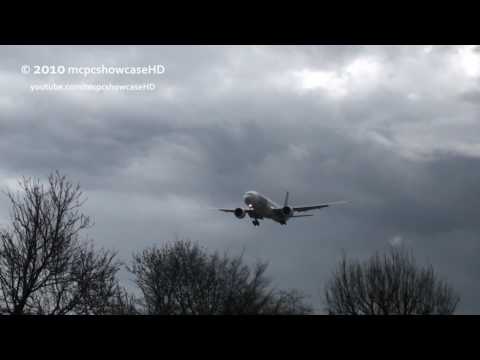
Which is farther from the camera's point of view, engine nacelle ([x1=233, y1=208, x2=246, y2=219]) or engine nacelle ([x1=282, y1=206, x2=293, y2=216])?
engine nacelle ([x1=282, y1=206, x2=293, y2=216])

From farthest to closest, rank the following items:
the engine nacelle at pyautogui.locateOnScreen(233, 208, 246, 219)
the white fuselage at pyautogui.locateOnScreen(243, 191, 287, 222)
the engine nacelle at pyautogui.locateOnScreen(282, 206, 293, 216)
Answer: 1. the white fuselage at pyautogui.locateOnScreen(243, 191, 287, 222)
2. the engine nacelle at pyautogui.locateOnScreen(282, 206, 293, 216)
3. the engine nacelle at pyautogui.locateOnScreen(233, 208, 246, 219)

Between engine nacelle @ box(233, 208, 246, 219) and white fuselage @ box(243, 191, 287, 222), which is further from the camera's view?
white fuselage @ box(243, 191, 287, 222)

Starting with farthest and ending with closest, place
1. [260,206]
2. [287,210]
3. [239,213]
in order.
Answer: [260,206] < [287,210] < [239,213]

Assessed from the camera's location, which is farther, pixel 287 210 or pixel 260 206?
pixel 260 206

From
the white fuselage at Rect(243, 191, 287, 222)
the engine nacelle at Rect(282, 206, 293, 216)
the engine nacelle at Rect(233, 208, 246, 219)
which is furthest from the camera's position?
the white fuselage at Rect(243, 191, 287, 222)

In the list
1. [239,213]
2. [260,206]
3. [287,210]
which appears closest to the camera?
[239,213]

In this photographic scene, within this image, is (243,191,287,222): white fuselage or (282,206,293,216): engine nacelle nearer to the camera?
(282,206,293,216): engine nacelle

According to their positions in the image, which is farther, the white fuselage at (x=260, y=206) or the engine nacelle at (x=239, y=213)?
the white fuselage at (x=260, y=206)

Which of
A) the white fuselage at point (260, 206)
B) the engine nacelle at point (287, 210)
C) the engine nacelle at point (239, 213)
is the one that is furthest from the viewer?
the white fuselage at point (260, 206)

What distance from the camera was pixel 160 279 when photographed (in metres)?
23.4

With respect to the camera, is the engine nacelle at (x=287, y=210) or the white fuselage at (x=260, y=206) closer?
the engine nacelle at (x=287, y=210)

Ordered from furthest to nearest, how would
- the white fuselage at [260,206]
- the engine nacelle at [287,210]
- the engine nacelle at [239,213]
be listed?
the white fuselage at [260,206] → the engine nacelle at [287,210] → the engine nacelle at [239,213]
